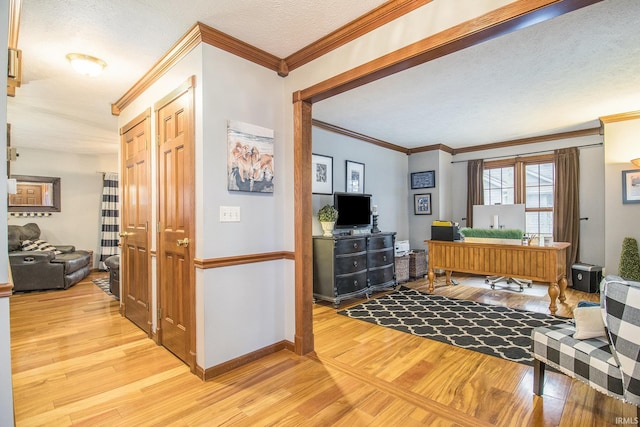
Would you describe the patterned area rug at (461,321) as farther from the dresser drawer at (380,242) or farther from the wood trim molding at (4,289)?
the wood trim molding at (4,289)

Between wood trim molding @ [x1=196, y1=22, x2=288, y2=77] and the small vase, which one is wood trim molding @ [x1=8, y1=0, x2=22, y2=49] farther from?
the small vase

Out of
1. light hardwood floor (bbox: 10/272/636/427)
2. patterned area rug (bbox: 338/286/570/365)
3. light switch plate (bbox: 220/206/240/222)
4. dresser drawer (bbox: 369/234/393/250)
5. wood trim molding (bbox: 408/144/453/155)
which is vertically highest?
wood trim molding (bbox: 408/144/453/155)

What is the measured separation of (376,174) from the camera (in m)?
5.75

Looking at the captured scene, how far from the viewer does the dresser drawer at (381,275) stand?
460 cm

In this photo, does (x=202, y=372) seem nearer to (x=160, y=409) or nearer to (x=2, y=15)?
(x=160, y=409)

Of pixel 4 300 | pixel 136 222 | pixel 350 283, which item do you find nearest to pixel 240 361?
pixel 4 300

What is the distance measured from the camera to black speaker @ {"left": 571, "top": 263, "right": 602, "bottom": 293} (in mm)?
4680

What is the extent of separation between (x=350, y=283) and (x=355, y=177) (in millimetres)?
Result: 1846

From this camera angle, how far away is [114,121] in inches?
177

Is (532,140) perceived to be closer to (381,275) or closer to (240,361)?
(381,275)

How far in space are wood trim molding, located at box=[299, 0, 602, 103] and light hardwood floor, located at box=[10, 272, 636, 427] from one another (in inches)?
82.7

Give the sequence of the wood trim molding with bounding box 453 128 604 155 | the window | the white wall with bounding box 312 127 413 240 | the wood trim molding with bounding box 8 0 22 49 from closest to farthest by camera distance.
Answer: the wood trim molding with bounding box 8 0 22 49 → the white wall with bounding box 312 127 413 240 → the wood trim molding with bounding box 453 128 604 155 → the window

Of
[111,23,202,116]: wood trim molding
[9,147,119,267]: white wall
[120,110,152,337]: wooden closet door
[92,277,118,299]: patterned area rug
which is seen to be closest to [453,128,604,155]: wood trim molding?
[111,23,202,116]: wood trim molding

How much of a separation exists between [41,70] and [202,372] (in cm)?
300
